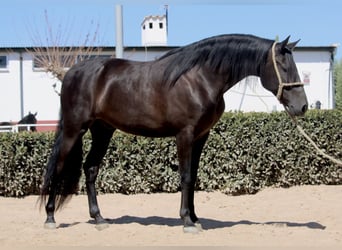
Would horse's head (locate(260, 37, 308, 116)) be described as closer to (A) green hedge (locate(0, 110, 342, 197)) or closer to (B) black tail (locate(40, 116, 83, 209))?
(B) black tail (locate(40, 116, 83, 209))

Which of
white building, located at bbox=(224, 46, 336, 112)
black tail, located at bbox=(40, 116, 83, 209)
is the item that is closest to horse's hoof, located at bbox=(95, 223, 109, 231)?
black tail, located at bbox=(40, 116, 83, 209)

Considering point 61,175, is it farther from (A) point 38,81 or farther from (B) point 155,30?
(B) point 155,30

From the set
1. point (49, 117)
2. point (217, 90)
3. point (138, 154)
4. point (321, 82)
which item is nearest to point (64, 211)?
point (138, 154)

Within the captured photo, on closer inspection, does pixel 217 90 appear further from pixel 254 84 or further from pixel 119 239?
pixel 119 239

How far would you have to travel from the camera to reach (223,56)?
551 cm

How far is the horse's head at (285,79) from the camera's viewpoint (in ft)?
17.1

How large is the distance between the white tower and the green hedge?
20.0 metres

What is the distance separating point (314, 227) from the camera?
19.1 feet

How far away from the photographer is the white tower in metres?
28.4

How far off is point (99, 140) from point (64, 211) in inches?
70.8

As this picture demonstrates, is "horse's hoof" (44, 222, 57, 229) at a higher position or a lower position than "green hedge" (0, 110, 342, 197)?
lower

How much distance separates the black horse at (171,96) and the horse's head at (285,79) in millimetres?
10

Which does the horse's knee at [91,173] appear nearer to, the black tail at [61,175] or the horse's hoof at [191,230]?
the black tail at [61,175]

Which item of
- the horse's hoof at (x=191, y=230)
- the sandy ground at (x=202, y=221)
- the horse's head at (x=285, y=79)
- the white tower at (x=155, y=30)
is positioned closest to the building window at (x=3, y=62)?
the white tower at (x=155, y=30)
